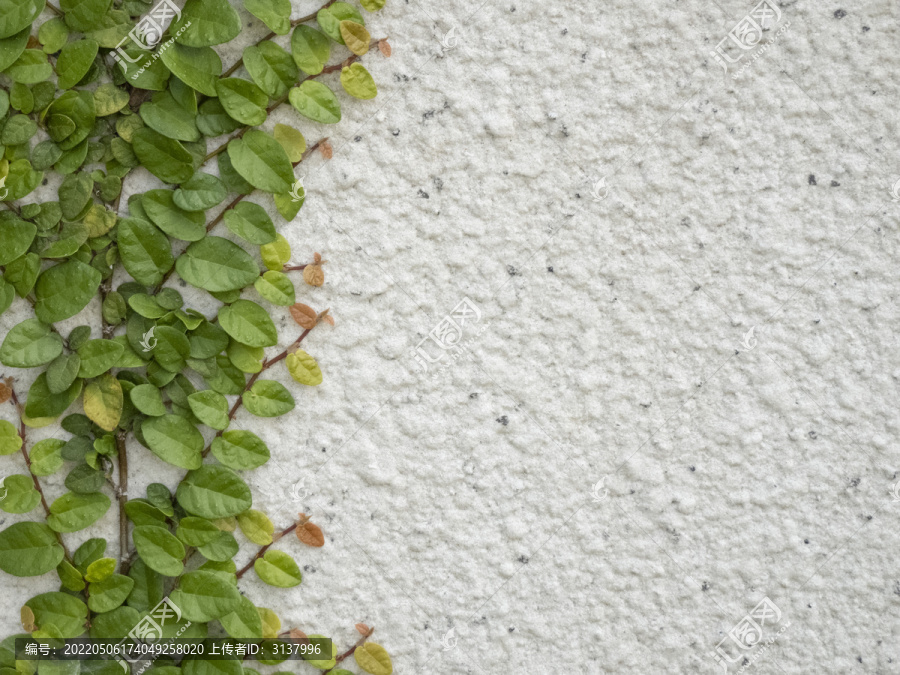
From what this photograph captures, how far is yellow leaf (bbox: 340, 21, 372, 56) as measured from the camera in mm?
1051

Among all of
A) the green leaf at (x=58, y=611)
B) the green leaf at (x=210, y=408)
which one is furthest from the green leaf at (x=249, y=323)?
the green leaf at (x=58, y=611)

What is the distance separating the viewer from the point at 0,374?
43.6 inches

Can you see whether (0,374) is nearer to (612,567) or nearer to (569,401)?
(569,401)

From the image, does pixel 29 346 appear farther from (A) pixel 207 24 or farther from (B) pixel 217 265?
(A) pixel 207 24

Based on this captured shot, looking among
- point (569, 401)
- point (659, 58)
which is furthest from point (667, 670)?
point (659, 58)

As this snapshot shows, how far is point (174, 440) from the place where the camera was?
109 cm

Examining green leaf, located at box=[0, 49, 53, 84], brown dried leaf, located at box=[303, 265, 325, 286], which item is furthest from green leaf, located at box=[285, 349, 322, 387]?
green leaf, located at box=[0, 49, 53, 84]

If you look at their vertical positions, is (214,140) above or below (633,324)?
above

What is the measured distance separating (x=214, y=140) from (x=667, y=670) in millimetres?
1193

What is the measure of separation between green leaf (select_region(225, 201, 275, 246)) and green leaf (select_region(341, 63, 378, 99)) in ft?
0.80

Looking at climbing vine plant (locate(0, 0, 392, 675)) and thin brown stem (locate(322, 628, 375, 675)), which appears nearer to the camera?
climbing vine plant (locate(0, 0, 392, 675))

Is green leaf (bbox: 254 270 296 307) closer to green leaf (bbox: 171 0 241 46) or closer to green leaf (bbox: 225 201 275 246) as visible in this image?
green leaf (bbox: 225 201 275 246)

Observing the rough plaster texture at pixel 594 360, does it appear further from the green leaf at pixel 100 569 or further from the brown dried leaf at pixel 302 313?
the green leaf at pixel 100 569

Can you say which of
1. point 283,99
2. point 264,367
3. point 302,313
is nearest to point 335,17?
point 283,99
